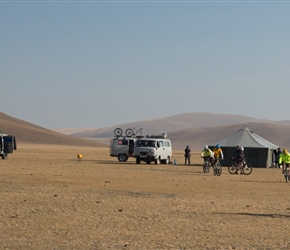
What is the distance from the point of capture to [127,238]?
13.4 metres

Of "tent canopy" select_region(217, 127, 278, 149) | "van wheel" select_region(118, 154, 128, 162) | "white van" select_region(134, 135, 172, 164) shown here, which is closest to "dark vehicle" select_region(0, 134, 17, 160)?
"van wheel" select_region(118, 154, 128, 162)

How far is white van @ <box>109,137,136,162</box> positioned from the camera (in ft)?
184

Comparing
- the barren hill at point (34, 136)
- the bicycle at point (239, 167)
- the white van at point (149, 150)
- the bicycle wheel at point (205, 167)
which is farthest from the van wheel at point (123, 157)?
the barren hill at point (34, 136)

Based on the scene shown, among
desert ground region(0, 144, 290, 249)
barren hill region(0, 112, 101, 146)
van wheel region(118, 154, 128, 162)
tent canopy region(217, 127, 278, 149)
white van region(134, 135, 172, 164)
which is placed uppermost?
barren hill region(0, 112, 101, 146)

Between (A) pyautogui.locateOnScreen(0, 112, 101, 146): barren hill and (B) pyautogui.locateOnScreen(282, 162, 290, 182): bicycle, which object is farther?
(A) pyautogui.locateOnScreen(0, 112, 101, 146): barren hill

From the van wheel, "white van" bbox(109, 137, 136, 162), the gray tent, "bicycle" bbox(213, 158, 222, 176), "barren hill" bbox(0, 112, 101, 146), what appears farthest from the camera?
"barren hill" bbox(0, 112, 101, 146)

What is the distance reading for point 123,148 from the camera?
2221 inches

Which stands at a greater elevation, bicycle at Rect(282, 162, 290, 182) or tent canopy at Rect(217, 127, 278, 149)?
tent canopy at Rect(217, 127, 278, 149)

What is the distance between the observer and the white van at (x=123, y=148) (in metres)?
56.2

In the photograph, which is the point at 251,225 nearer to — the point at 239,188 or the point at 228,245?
the point at 228,245

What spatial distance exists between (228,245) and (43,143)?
14698 cm

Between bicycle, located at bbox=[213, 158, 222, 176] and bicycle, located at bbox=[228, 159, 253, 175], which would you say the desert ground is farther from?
bicycle, located at bbox=[228, 159, 253, 175]

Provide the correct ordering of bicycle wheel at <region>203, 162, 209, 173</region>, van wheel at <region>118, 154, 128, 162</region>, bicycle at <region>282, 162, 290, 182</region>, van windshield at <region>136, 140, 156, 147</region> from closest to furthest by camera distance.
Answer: bicycle at <region>282, 162, 290, 182</region> < bicycle wheel at <region>203, 162, 209, 173</region> < van windshield at <region>136, 140, 156, 147</region> < van wheel at <region>118, 154, 128, 162</region>

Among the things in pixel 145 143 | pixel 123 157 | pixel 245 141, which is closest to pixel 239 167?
pixel 145 143
